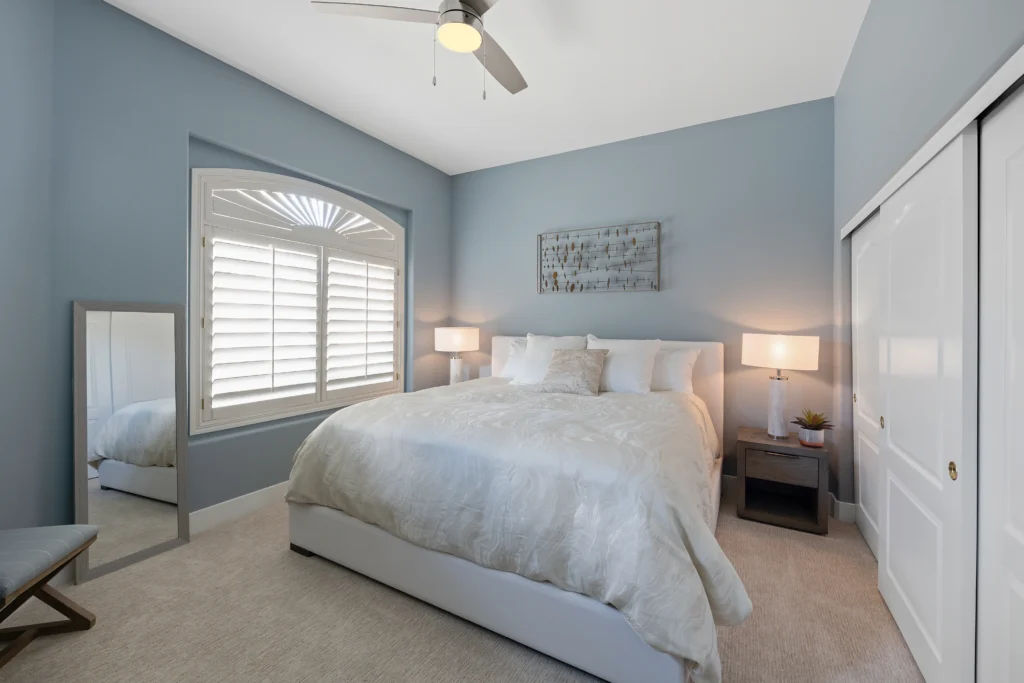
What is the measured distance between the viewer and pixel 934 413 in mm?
1434

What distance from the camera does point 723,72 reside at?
2736mm

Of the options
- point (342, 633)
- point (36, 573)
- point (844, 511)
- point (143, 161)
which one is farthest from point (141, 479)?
point (844, 511)

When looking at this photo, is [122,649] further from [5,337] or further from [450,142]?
[450,142]

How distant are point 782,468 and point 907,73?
2117 mm

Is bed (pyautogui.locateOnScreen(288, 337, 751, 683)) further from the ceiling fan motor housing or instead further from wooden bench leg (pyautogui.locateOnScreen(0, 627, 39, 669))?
the ceiling fan motor housing

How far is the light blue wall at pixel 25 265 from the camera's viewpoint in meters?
1.86

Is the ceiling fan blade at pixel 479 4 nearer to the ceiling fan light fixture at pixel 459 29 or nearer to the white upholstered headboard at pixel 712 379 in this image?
the ceiling fan light fixture at pixel 459 29

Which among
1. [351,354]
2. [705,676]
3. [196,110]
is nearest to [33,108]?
[196,110]

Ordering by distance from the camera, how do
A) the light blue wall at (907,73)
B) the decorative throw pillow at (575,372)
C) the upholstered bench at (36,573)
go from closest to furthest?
the light blue wall at (907,73)
the upholstered bench at (36,573)
the decorative throw pillow at (575,372)

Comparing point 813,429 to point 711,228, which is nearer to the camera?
point 813,429

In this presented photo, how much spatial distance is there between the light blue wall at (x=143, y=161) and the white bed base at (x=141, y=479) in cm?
14

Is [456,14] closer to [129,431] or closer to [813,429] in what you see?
[129,431]

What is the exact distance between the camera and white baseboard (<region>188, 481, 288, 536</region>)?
8.55ft

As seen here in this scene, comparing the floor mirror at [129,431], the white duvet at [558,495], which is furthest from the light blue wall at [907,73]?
the floor mirror at [129,431]
